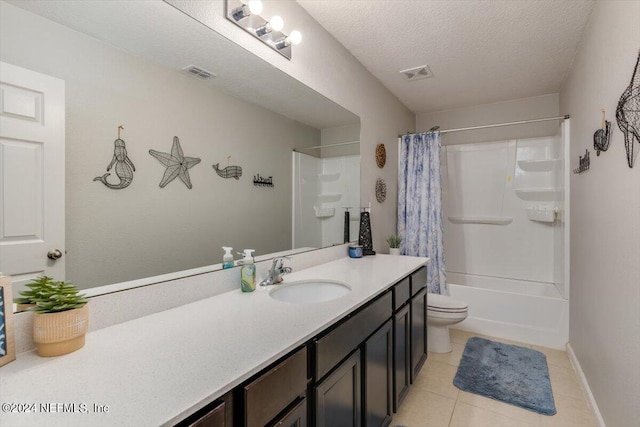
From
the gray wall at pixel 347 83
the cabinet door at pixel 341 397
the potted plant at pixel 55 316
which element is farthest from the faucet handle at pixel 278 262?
the gray wall at pixel 347 83

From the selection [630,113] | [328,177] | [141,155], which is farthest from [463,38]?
[141,155]

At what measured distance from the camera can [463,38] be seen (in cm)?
216

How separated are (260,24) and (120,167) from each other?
101 centimetres

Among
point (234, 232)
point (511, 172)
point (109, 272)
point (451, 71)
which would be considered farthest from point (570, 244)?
point (109, 272)

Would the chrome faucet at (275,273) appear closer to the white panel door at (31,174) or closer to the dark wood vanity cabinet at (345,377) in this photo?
the dark wood vanity cabinet at (345,377)

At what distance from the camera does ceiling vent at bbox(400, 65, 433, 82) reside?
261 cm

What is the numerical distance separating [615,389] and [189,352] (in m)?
1.92

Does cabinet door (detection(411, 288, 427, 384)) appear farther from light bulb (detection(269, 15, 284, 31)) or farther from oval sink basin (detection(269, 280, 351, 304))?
light bulb (detection(269, 15, 284, 31))

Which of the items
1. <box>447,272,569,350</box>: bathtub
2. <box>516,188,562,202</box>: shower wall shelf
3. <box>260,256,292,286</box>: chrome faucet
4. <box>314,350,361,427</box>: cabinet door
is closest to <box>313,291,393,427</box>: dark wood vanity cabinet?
<box>314,350,361,427</box>: cabinet door

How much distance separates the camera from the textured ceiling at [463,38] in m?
1.84

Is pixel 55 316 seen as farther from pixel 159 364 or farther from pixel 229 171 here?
pixel 229 171

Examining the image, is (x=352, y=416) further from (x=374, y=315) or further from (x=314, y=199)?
(x=314, y=199)

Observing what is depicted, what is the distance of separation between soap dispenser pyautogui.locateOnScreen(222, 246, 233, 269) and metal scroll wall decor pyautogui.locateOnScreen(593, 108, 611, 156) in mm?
1930

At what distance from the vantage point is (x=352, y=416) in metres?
1.21
